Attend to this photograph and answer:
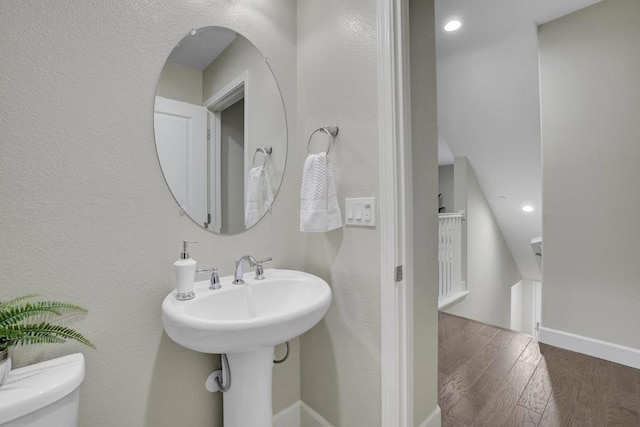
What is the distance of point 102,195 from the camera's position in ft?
3.25

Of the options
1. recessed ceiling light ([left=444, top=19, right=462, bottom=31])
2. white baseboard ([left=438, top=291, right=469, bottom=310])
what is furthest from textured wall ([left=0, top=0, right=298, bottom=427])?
white baseboard ([left=438, top=291, right=469, bottom=310])

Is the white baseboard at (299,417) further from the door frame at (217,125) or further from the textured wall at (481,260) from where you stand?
the textured wall at (481,260)

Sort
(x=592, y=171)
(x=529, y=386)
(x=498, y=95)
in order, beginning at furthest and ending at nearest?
(x=498, y=95) < (x=592, y=171) < (x=529, y=386)

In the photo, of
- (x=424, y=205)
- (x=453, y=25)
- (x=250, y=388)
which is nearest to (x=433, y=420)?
(x=250, y=388)

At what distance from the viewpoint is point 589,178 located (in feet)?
6.94

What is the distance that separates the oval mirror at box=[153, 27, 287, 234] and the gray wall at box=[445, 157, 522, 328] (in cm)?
290

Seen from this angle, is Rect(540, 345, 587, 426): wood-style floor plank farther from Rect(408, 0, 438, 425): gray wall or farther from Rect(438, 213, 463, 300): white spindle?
Rect(438, 213, 463, 300): white spindle

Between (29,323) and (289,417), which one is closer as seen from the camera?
(29,323)

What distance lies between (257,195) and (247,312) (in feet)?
1.82

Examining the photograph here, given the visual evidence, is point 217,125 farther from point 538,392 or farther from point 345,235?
point 538,392

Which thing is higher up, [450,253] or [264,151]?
[264,151]

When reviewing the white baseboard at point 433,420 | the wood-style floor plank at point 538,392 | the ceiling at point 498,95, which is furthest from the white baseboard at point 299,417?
the ceiling at point 498,95

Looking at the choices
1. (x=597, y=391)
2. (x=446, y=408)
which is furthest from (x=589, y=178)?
(x=446, y=408)

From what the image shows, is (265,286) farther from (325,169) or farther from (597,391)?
(597,391)
